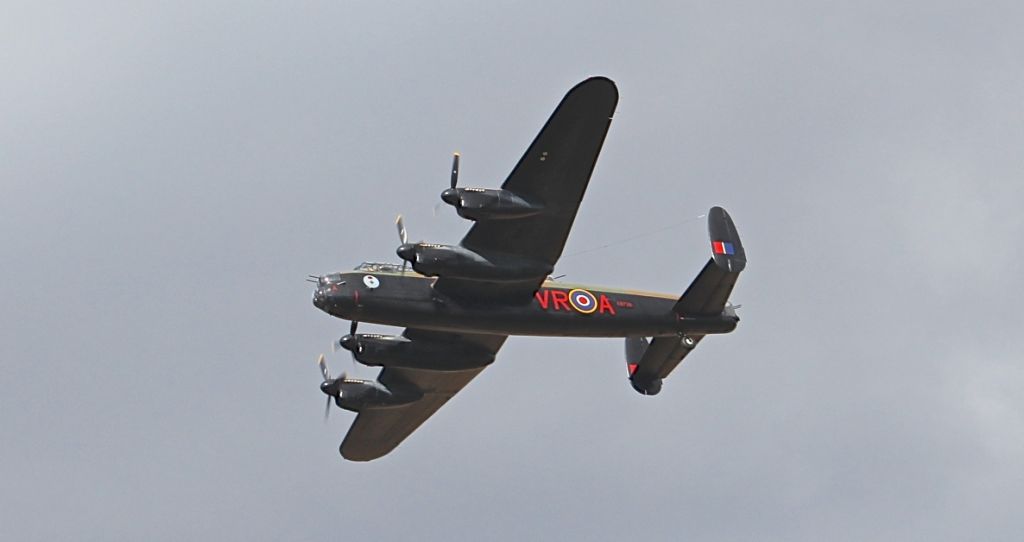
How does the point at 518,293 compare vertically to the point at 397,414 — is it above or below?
above

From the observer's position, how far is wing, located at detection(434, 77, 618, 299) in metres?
37.2

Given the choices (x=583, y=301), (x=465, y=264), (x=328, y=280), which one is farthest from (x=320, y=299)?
(x=583, y=301)

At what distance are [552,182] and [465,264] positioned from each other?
2.91 meters

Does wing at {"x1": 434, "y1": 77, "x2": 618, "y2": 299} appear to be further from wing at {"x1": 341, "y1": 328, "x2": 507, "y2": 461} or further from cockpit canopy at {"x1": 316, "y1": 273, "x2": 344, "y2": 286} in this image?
wing at {"x1": 341, "y1": 328, "x2": 507, "y2": 461}

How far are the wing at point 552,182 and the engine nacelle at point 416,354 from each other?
144 inches

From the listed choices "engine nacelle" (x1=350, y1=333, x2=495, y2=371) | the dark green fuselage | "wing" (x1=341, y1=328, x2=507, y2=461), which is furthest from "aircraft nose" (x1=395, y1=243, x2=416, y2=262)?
"wing" (x1=341, y1=328, x2=507, y2=461)

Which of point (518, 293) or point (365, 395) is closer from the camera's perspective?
point (518, 293)

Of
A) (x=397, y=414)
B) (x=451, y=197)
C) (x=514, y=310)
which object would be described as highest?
(x=451, y=197)

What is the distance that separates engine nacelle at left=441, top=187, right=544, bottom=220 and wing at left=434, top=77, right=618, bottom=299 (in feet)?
1.27

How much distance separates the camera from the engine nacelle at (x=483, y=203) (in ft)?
124

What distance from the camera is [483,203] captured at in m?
37.8

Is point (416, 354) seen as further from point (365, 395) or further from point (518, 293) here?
point (518, 293)

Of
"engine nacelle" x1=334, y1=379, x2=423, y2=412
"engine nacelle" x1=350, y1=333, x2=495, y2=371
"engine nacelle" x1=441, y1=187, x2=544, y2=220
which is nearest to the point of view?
"engine nacelle" x1=441, y1=187, x2=544, y2=220

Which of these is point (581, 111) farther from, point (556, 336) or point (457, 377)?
point (457, 377)
